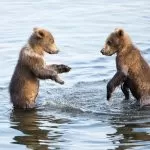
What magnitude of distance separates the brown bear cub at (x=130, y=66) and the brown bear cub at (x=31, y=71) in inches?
39.4

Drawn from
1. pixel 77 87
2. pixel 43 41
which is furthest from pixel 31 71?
pixel 77 87

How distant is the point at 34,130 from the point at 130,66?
2.48m

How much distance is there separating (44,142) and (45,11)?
14163 millimetres

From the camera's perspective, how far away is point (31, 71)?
1310 centimetres

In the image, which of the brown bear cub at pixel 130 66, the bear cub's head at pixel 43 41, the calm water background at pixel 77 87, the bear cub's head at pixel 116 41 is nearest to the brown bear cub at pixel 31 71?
the bear cub's head at pixel 43 41

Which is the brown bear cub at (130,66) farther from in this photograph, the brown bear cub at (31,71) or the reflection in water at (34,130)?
the reflection in water at (34,130)

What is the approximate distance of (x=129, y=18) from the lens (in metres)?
22.6

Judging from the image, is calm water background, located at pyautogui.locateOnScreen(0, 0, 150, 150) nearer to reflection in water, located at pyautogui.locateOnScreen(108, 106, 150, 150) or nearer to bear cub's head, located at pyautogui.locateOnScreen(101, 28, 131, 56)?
reflection in water, located at pyautogui.locateOnScreen(108, 106, 150, 150)

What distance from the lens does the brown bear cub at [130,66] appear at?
1306cm

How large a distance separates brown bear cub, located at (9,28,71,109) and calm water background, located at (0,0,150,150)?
11.2 inches

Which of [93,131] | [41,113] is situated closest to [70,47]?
[41,113]

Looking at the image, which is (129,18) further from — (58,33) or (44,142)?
(44,142)

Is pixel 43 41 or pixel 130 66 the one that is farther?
pixel 43 41

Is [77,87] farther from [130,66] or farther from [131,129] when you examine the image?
[131,129]
